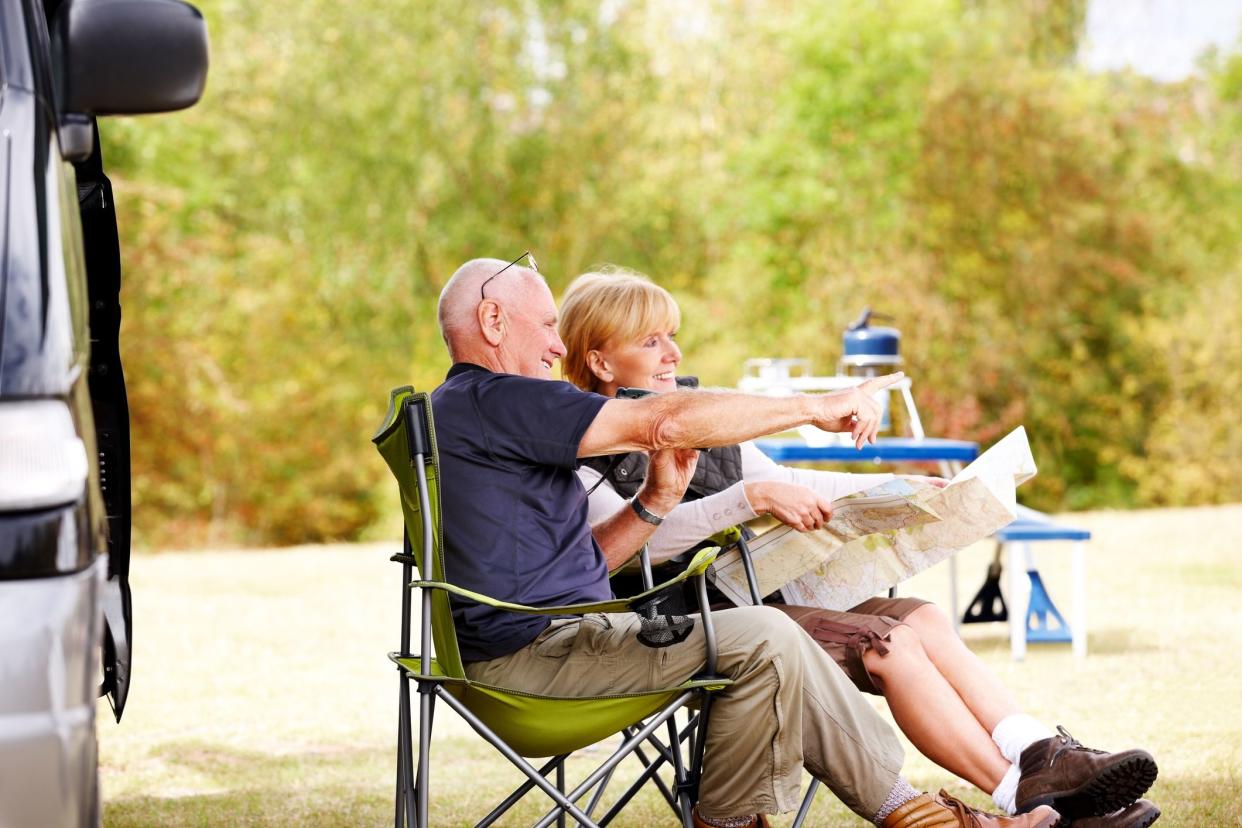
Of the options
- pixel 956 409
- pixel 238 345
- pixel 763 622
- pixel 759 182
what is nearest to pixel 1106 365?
pixel 956 409

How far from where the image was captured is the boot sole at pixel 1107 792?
8.35ft

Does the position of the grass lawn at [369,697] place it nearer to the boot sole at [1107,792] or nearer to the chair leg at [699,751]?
the boot sole at [1107,792]

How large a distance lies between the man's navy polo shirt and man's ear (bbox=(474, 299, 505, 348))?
0.39 feet

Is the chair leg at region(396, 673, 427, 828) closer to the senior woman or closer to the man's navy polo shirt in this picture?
the man's navy polo shirt

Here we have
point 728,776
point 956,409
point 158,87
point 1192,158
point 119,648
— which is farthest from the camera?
point 1192,158

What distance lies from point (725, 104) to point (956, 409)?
402cm

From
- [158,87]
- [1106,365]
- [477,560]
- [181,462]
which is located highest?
[158,87]

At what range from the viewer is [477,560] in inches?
99.3

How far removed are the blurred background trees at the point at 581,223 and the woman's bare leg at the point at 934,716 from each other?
37.7ft

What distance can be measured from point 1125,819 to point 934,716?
1.13 feet

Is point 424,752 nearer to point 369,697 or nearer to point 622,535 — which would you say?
point 622,535

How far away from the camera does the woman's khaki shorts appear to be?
280 cm

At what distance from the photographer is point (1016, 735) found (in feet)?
8.93

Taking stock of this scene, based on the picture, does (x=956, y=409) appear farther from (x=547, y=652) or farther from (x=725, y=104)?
(x=547, y=652)
